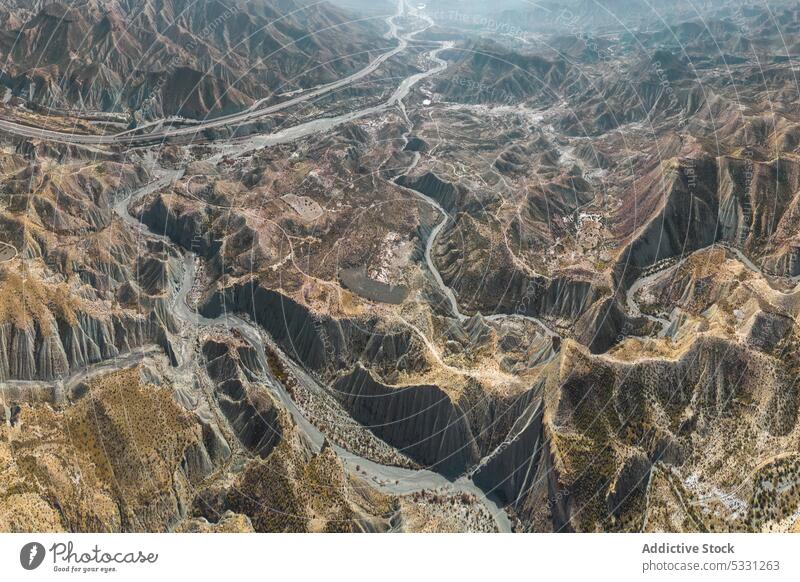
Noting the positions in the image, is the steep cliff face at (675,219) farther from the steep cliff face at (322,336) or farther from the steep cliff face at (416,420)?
the steep cliff face at (416,420)

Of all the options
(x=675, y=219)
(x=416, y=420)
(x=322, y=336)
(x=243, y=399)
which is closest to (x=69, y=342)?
(x=243, y=399)

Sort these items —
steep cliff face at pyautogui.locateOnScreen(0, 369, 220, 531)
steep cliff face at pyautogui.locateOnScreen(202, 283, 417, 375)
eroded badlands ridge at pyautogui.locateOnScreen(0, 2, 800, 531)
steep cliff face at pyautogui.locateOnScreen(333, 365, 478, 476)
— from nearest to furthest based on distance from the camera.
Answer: steep cliff face at pyautogui.locateOnScreen(0, 369, 220, 531) → eroded badlands ridge at pyautogui.locateOnScreen(0, 2, 800, 531) → steep cliff face at pyautogui.locateOnScreen(333, 365, 478, 476) → steep cliff face at pyautogui.locateOnScreen(202, 283, 417, 375)

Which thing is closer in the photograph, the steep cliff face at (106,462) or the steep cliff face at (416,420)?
the steep cliff face at (106,462)

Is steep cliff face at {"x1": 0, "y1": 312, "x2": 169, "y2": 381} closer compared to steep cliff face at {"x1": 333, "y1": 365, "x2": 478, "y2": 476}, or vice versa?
steep cliff face at {"x1": 333, "y1": 365, "x2": 478, "y2": 476}

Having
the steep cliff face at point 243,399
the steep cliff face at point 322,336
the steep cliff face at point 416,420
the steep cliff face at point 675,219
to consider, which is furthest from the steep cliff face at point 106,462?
the steep cliff face at point 675,219

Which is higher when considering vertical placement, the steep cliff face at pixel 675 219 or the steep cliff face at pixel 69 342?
the steep cliff face at pixel 675 219

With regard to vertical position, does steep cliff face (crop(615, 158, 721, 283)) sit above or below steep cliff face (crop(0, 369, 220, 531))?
above

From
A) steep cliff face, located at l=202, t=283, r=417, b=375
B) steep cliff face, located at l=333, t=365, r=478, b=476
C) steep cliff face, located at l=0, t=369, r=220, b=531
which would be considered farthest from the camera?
steep cliff face, located at l=202, t=283, r=417, b=375

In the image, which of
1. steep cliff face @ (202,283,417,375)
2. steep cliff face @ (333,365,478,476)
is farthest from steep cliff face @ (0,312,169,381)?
steep cliff face @ (333,365,478,476)

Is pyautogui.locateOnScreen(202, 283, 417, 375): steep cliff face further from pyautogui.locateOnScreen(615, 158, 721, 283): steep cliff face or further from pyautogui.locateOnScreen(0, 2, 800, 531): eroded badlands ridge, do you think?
pyautogui.locateOnScreen(615, 158, 721, 283): steep cliff face
